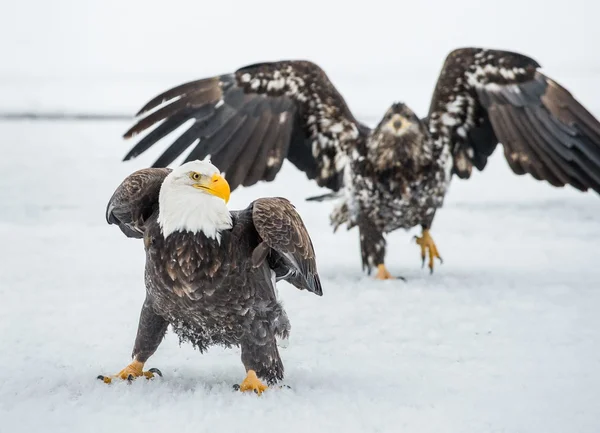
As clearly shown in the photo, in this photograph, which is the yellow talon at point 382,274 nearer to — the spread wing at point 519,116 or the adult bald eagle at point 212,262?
the spread wing at point 519,116

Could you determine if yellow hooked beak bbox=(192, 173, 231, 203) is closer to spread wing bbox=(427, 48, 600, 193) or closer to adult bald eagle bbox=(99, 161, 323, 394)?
adult bald eagle bbox=(99, 161, 323, 394)

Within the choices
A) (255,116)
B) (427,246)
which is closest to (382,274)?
(427,246)

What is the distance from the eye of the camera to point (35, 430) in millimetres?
2596

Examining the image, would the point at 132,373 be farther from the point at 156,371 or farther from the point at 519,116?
the point at 519,116

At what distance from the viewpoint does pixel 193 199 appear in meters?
2.93

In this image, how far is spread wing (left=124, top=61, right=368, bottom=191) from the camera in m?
5.11

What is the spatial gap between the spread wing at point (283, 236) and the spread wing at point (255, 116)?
2.02 m

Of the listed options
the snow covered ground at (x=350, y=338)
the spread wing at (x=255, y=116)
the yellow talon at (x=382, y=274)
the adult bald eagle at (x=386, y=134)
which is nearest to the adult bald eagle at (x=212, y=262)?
the snow covered ground at (x=350, y=338)

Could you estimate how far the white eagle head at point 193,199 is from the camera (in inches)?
114

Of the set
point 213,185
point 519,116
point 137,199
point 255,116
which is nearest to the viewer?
point 213,185

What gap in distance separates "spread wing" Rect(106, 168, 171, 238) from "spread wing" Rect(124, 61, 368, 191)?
1.73 meters

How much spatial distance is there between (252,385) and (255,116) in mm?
2556

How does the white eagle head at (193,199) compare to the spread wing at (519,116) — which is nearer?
the white eagle head at (193,199)

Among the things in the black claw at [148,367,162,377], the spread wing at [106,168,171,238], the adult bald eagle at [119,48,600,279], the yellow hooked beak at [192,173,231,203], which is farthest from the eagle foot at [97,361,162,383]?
the adult bald eagle at [119,48,600,279]
